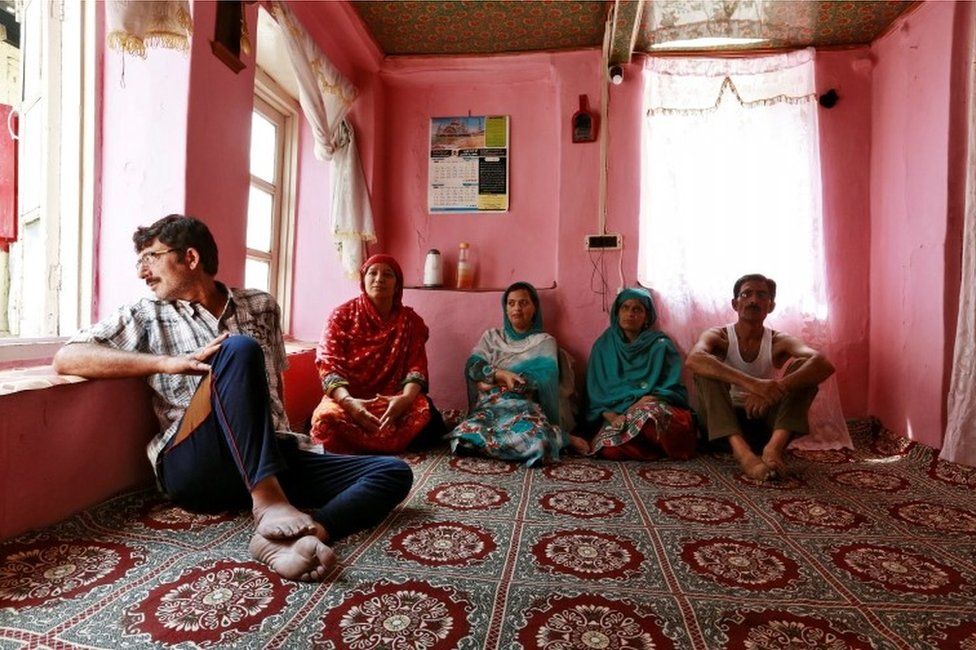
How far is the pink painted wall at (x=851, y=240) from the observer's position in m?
3.28

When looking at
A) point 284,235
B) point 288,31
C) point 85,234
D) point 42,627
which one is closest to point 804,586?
point 42,627

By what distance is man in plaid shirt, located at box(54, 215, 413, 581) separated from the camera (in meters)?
1.39

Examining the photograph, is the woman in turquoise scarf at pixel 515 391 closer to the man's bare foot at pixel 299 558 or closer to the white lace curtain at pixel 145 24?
the man's bare foot at pixel 299 558

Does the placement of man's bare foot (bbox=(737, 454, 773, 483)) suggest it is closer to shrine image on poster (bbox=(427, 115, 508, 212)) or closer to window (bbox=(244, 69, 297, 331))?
shrine image on poster (bbox=(427, 115, 508, 212))

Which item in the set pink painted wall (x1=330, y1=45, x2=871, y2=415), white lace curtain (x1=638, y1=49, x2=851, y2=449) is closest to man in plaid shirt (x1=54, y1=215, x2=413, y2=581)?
pink painted wall (x1=330, y1=45, x2=871, y2=415)

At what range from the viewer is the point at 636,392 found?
2.92m

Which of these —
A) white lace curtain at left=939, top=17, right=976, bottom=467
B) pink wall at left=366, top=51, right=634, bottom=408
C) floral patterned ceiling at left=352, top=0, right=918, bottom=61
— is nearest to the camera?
white lace curtain at left=939, top=17, right=976, bottom=467

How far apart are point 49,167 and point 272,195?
1.62 metres

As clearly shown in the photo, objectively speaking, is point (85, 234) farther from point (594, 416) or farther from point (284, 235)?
point (594, 416)

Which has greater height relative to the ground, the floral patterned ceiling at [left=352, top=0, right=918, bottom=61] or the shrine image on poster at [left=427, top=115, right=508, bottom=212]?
the floral patterned ceiling at [left=352, top=0, right=918, bottom=61]

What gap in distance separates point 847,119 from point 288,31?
3.33 meters

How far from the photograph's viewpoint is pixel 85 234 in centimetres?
197

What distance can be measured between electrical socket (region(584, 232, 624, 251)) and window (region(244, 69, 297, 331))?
2.01 metres

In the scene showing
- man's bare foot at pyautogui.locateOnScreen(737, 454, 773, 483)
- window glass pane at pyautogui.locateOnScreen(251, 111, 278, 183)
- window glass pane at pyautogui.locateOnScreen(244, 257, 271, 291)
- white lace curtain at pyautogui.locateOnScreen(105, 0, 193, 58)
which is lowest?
man's bare foot at pyautogui.locateOnScreen(737, 454, 773, 483)
